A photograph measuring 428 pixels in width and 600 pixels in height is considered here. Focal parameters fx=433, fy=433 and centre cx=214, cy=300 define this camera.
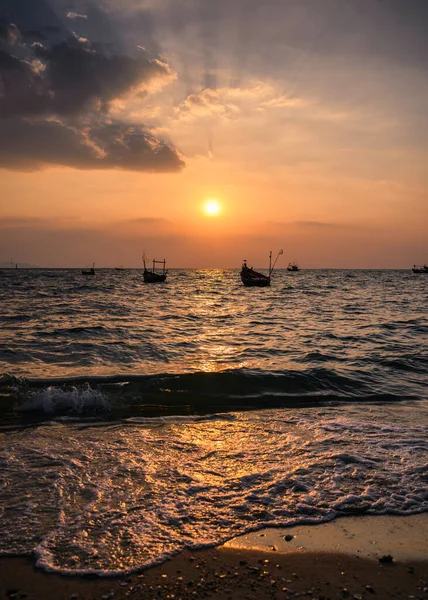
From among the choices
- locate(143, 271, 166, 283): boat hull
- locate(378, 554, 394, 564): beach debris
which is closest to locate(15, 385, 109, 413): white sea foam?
locate(378, 554, 394, 564): beach debris

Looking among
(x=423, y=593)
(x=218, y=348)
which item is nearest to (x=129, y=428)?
(x=423, y=593)

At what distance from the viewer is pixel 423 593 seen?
3934 mm

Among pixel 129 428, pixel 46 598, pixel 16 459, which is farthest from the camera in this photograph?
pixel 129 428

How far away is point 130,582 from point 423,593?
2.69m

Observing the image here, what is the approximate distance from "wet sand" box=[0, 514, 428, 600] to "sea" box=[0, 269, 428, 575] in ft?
0.66

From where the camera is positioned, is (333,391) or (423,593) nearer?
(423,593)

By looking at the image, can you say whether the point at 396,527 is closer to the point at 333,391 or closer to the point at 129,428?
the point at 129,428

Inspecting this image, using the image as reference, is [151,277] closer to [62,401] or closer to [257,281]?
[257,281]

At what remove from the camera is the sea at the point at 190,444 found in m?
5.09

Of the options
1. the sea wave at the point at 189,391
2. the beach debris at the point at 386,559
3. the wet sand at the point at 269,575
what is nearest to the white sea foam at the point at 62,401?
the sea wave at the point at 189,391

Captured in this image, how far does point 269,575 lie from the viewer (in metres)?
4.19

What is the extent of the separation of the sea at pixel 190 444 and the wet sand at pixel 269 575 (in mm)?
203

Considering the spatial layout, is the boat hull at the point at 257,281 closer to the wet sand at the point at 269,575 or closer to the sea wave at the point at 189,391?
the sea wave at the point at 189,391

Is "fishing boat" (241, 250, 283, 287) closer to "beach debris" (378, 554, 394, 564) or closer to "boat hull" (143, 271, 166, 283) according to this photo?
"boat hull" (143, 271, 166, 283)
